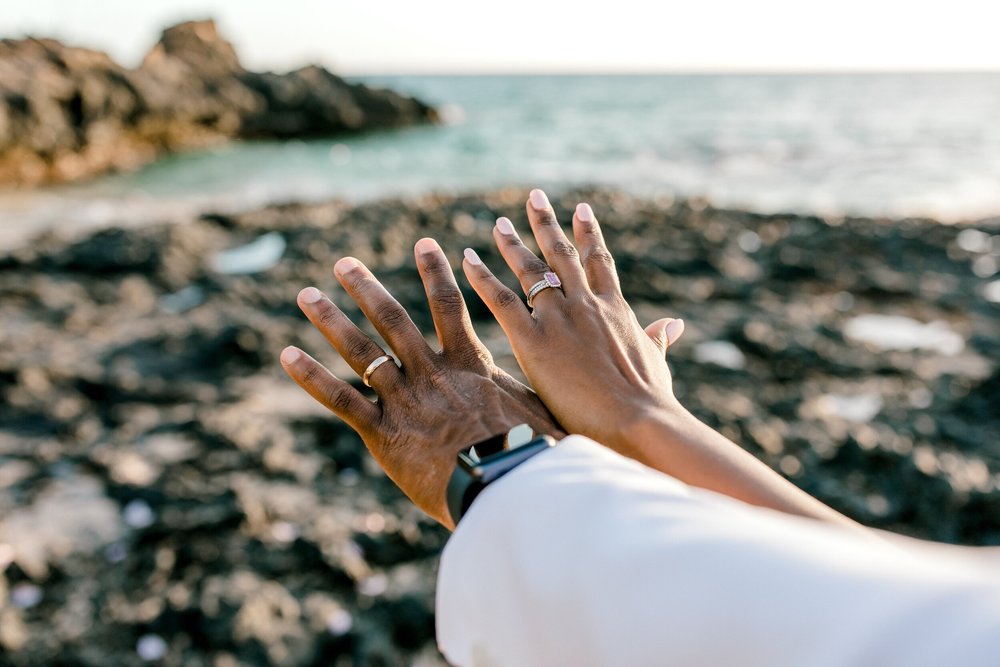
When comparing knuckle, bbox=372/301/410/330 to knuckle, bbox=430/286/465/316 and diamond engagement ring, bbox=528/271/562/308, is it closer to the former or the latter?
knuckle, bbox=430/286/465/316

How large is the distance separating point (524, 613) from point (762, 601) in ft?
0.85

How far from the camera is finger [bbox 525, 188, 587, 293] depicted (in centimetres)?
147

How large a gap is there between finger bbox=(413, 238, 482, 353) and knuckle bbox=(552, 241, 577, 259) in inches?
9.7

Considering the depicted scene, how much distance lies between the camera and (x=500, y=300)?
142 centimetres

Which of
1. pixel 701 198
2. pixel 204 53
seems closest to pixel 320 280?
pixel 701 198

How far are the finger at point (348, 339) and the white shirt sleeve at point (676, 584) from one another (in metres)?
0.48

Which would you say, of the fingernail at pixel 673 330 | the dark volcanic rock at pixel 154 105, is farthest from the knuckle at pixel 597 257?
the dark volcanic rock at pixel 154 105

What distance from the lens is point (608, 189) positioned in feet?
41.3

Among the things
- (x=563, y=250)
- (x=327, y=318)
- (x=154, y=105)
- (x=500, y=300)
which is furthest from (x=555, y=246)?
(x=154, y=105)

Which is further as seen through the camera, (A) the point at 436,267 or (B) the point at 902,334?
(B) the point at 902,334

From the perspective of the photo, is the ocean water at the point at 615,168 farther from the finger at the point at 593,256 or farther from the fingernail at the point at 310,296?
the finger at the point at 593,256

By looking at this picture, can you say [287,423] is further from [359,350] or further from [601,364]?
[601,364]

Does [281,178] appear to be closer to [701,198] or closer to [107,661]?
[701,198]

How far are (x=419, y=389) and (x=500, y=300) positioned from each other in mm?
259
